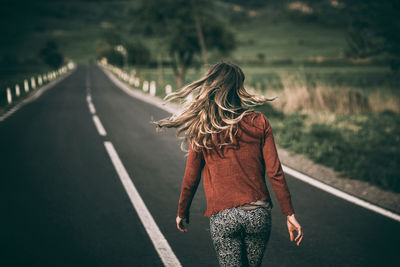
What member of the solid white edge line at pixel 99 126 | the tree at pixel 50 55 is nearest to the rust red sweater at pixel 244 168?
the solid white edge line at pixel 99 126

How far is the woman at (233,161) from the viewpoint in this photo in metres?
1.99

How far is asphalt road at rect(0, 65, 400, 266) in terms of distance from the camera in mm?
3611

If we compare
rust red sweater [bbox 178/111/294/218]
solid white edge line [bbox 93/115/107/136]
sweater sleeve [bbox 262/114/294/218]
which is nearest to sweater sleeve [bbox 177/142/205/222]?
rust red sweater [bbox 178/111/294/218]

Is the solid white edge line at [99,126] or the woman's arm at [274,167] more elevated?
the woman's arm at [274,167]

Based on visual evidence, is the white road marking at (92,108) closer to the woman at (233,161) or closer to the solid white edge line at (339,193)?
the solid white edge line at (339,193)

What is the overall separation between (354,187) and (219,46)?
26501 millimetres

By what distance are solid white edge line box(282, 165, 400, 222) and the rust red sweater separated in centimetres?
332

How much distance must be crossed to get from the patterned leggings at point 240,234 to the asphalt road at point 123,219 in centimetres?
153

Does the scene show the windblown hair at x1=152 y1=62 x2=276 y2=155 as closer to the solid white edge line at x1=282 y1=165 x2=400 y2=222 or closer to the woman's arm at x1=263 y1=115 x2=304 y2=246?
the woman's arm at x1=263 y1=115 x2=304 y2=246

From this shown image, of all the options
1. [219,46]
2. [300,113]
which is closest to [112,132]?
[300,113]

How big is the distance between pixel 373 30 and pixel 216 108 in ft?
35.7

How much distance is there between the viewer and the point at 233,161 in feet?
6.63

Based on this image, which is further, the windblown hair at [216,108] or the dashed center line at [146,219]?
the dashed center line at [146,219]

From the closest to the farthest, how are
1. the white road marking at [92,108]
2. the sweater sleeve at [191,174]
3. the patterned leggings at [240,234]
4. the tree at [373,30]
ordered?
1. the patterned leggings at [240,234]
2. the sweater sleeve at [191,174]
3. the tree at [373,30]
4. the white road marking at [92,108]
